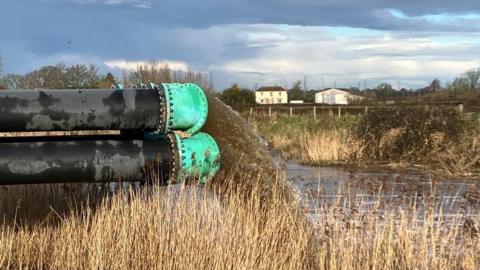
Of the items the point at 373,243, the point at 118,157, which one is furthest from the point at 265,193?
the point at 118,157

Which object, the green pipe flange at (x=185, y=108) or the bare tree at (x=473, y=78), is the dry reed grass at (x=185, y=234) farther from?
the bare tree at (x=473, y=78)

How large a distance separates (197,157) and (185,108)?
0.33m

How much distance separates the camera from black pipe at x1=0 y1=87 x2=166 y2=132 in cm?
399

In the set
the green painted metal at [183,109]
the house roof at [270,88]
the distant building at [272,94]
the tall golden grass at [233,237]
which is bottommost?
the distant building at [272,94]

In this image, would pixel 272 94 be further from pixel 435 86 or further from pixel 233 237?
pixel 233 237

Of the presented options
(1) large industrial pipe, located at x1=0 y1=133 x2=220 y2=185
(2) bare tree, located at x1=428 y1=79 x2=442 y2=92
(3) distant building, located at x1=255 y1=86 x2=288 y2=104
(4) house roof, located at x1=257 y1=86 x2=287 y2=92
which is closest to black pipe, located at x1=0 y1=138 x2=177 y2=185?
(1) large industrial pipe, located at x1=0 y1=133 x2=220 y2=185

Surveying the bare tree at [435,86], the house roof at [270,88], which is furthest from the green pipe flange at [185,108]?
the house roof at [270,88]

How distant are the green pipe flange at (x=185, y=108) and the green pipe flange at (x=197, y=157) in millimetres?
68

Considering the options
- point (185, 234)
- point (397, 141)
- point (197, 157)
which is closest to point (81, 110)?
point (197, 157)

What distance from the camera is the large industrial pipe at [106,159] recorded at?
4.01 meters

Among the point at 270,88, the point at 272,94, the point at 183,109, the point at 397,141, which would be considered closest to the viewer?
the point at 183,109

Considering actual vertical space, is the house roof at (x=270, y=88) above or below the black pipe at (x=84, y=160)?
below

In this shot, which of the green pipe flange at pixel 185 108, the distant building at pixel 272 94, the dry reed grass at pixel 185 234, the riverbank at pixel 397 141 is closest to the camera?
the green pipe flange at pixel 185 108

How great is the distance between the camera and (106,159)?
4137 millimetres
